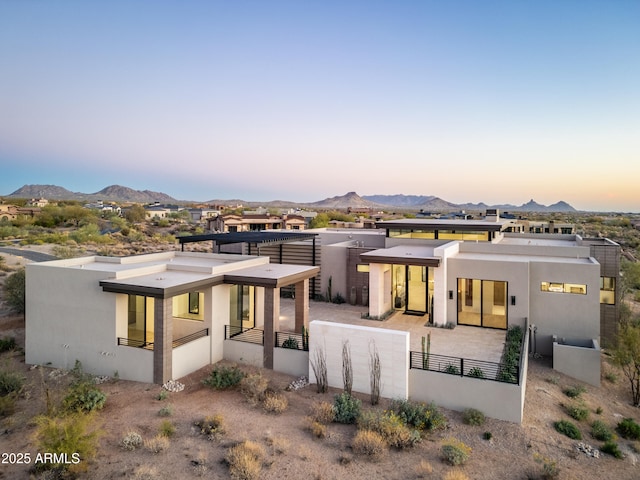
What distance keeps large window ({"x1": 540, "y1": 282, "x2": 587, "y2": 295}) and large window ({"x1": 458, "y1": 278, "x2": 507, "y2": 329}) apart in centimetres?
148

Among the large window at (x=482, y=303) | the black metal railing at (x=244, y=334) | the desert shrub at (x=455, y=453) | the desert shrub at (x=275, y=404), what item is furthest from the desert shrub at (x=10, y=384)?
the large window at (x=482, y=303)

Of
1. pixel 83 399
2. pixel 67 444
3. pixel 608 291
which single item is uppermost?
pixel 608 291

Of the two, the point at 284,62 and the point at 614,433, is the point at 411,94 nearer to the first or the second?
the point at 284,62

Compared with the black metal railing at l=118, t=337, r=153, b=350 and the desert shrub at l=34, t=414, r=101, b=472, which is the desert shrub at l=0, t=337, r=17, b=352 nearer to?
the black metal railing at l=118, t=337, r=153, b=350

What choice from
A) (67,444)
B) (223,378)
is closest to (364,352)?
(223,378)

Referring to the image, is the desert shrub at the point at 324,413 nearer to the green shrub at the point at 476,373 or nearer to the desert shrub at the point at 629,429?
the green shrub at the point at 476,373

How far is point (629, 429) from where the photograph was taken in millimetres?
10281

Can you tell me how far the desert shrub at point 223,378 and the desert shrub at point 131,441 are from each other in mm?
3042

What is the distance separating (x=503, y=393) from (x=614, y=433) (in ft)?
11.1

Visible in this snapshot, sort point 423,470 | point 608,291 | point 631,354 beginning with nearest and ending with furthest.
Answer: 1. point 423,470
2. point 631,354
3. point 608,291

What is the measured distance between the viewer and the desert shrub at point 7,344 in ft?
49.9

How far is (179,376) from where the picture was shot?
39.7 feet

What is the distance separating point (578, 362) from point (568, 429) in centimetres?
458

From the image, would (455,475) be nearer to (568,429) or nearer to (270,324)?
(568,429)
